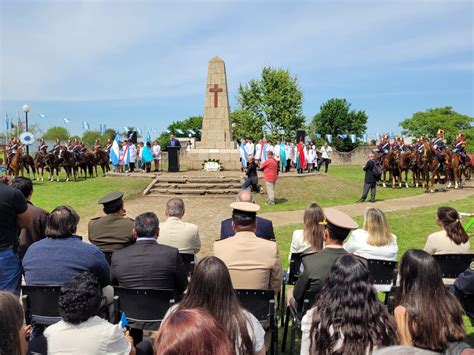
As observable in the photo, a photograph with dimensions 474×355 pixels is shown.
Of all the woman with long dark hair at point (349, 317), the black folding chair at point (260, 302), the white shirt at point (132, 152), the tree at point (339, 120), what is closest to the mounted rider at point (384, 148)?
the white shirt at point (132, 152)

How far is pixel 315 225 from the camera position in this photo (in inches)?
214

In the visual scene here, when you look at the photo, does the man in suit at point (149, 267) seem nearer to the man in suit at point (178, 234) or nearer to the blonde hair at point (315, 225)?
the man in suit at point (178, 234)

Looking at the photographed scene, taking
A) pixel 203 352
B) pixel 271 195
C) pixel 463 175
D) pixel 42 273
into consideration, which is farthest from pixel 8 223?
pixel 463 175

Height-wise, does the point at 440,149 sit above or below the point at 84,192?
above

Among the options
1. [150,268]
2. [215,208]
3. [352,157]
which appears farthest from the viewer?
[352,157]

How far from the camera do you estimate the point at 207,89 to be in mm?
24062

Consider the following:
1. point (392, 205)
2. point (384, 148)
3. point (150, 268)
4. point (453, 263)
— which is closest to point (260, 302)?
point (150, 268)

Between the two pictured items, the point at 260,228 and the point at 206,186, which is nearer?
the point at 260,228

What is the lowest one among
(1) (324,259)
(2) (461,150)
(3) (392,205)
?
(3) (392,205)

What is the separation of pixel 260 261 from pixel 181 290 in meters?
0.84

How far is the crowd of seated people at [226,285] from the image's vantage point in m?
2.54

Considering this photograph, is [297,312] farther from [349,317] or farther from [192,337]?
[192,337]

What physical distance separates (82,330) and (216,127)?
71.7 feet

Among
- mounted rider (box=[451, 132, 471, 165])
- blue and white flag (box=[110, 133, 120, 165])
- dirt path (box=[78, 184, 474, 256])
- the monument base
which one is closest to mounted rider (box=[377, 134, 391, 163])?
mounted rider (box=[451, 132, 471, 165])
